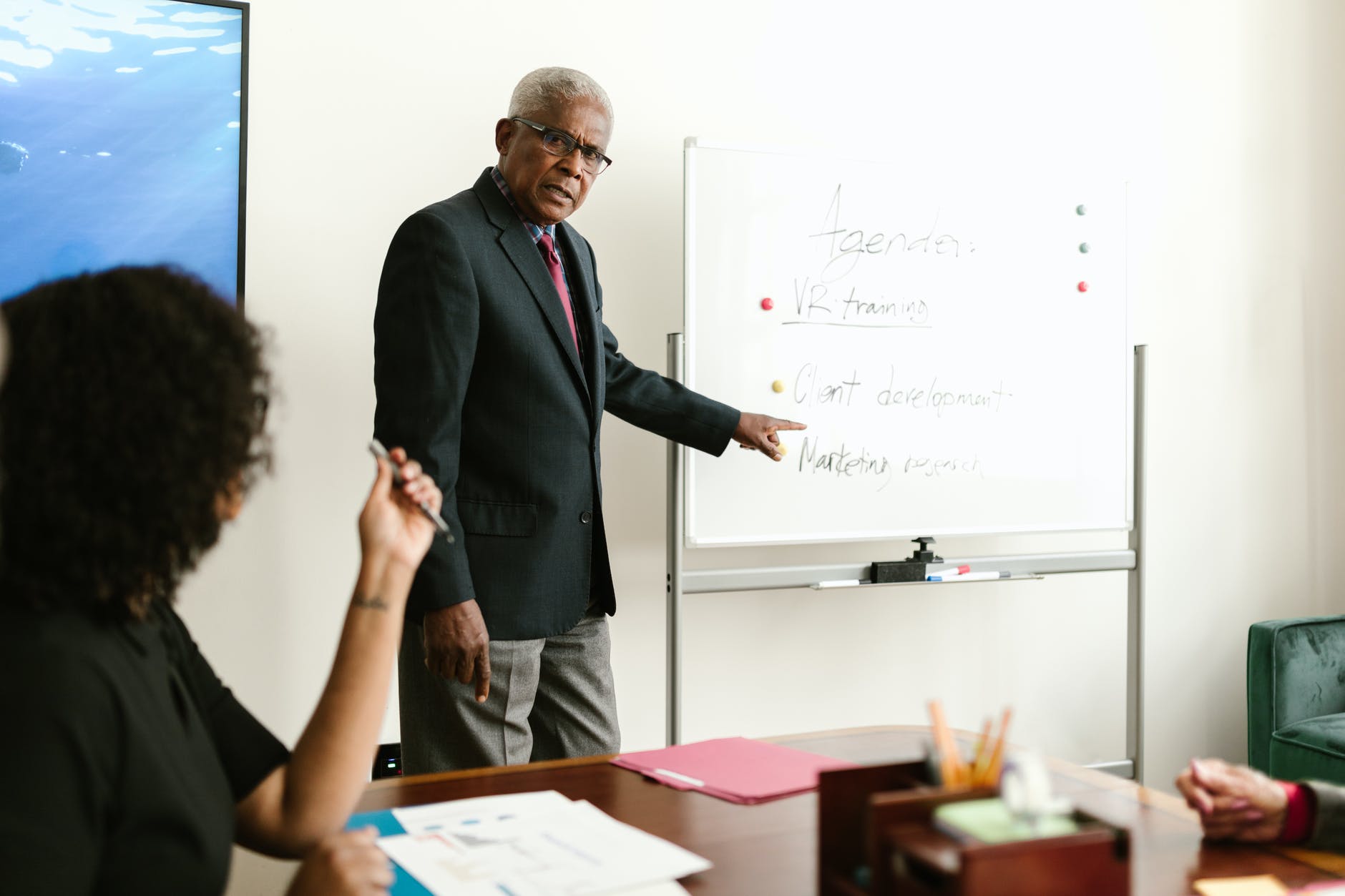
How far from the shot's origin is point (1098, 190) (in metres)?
2.75

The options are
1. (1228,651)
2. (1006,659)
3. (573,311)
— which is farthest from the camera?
(1228,651)

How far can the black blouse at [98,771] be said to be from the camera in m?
0.67

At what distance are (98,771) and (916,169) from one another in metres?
2.23

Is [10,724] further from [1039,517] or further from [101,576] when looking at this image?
[1039,517]

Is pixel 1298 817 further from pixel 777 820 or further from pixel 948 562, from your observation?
pixel 948 562

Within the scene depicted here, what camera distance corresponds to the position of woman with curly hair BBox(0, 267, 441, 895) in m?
0.70

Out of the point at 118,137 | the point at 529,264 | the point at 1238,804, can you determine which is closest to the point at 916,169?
the point at 529,264

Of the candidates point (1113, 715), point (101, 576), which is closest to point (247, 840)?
point (101, 576)

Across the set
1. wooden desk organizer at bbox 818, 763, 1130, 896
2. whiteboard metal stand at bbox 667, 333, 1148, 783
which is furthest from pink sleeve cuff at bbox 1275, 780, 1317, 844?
whiteboard metal stand at bbox 667, 333, 1148, 783

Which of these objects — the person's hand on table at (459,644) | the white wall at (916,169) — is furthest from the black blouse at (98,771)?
the white wall at (916,169)

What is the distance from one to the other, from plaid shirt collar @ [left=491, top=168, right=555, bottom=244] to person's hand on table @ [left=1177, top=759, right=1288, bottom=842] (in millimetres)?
1281

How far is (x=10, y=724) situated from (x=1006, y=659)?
2.69 metres

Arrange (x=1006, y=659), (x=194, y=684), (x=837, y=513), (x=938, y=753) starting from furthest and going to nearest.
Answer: (x=1006, y=659)
(x=837, y=513)
(x=194, y=684)
(x=938, y=753)

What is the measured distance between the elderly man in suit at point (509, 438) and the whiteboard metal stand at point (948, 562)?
446mm
